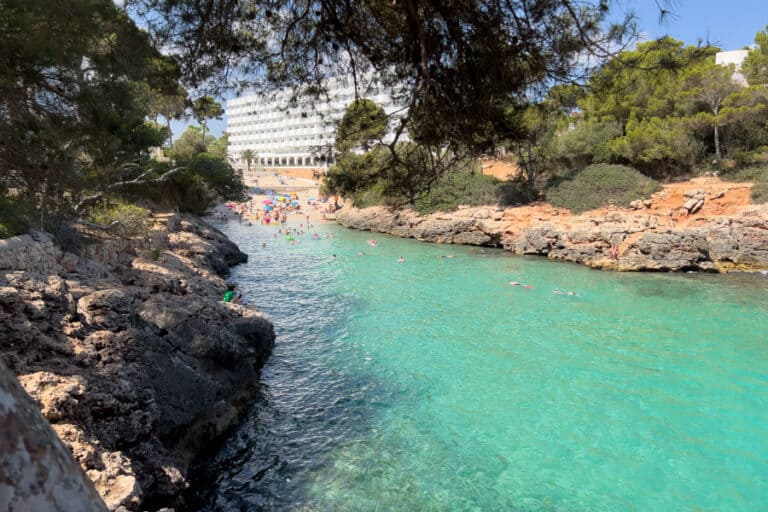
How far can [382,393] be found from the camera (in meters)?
9.35

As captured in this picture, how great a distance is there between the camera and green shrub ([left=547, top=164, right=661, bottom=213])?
80.3 ft

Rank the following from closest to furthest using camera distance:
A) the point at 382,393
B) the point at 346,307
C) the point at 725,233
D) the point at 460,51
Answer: the point at 460,51
the point at 382,393
the point at 346,307
the point at 725,233

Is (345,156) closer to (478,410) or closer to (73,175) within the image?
(73,175)

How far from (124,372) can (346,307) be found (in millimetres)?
9811

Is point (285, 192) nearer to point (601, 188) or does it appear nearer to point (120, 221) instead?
point (601, 188)

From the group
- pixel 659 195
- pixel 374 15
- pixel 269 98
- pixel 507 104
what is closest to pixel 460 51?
pixel 507 104

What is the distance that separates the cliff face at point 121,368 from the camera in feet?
15.4

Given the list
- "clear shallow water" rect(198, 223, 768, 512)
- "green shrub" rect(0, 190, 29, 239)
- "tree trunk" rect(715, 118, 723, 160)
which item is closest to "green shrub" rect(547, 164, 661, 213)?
"tree trunk" rect(715, 118, 723, 160)

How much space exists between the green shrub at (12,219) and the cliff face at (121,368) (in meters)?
0.36

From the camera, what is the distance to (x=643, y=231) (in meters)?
20.6

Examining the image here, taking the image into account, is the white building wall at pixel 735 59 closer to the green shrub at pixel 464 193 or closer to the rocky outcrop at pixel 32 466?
the green shrub at pixel 464 193

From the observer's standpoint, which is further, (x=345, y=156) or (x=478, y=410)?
(x=478, y=410)

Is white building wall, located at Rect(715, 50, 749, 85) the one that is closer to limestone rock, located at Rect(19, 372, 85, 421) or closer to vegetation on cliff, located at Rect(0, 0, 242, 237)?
vegetation on cliff, located at Rect(0, 0, 242, 237)

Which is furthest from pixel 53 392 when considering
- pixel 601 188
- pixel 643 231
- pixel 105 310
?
pixel 601 188
